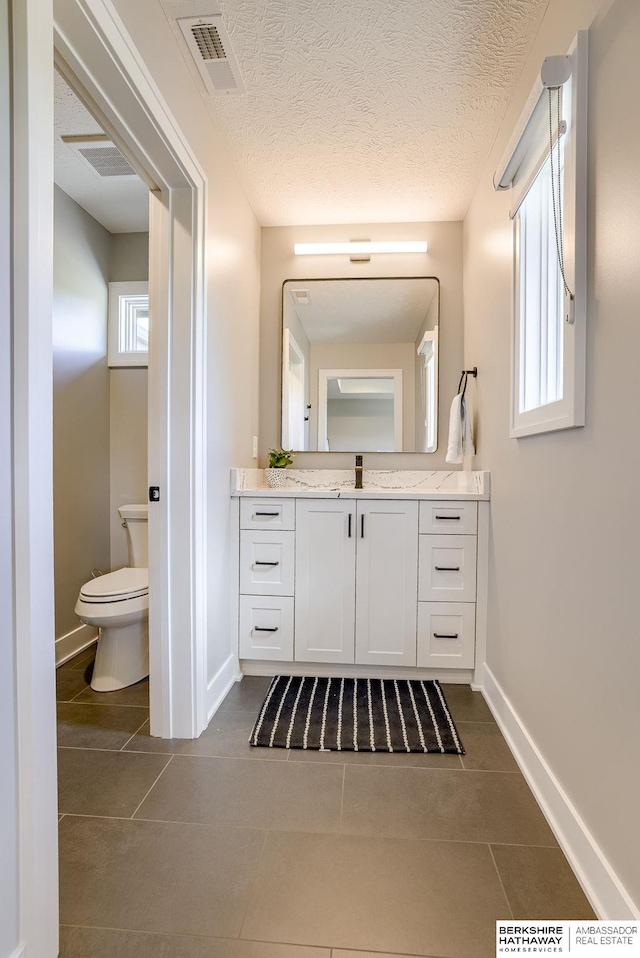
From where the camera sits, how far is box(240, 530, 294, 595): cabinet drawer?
7.89 ft

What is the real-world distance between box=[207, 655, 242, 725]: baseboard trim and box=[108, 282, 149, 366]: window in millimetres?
1797

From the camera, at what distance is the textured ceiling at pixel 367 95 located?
1.55m

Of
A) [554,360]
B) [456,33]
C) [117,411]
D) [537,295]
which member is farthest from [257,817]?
[456,33]

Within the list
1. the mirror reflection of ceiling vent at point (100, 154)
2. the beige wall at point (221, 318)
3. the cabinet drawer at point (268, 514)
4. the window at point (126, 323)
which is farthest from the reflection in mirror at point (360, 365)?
the mirror reflection of ceiling vent at point (100, 154)

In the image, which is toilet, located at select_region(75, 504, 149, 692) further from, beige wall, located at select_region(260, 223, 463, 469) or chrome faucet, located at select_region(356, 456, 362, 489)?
chrome faucet, located at select_region(356, 456, 362, 489)

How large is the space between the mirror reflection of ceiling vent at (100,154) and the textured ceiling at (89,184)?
2cm

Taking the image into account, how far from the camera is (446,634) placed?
2.35 m

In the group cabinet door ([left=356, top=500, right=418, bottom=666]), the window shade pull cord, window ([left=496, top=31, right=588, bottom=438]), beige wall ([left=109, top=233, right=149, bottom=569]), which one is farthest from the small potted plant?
the window shade pull cord

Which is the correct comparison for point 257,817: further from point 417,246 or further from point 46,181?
point 417,246

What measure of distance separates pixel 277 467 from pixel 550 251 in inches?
69.5

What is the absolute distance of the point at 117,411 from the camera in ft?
9.76

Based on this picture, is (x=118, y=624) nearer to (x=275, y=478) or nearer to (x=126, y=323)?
(x=275, y=478)

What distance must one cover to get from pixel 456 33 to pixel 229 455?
1.78 meters

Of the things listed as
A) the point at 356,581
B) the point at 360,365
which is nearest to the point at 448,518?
the point at 356,581
